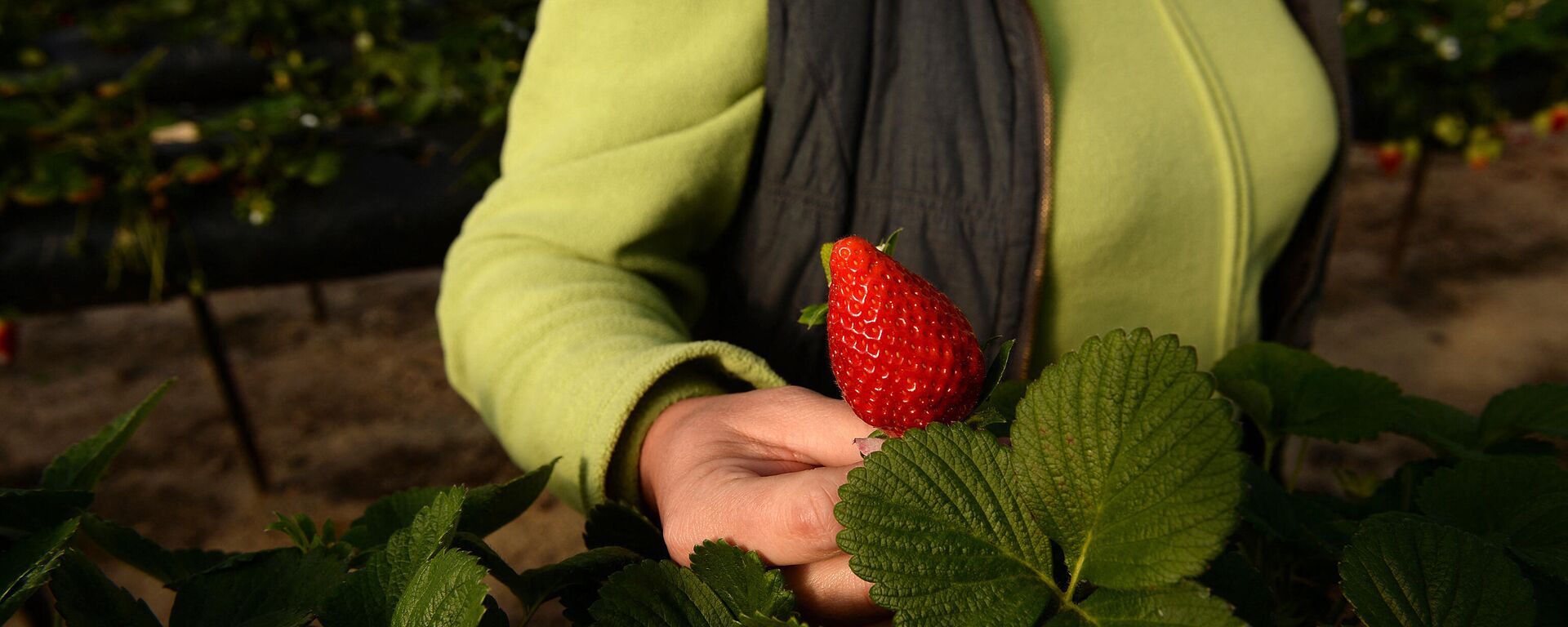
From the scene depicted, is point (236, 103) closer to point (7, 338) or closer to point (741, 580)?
point (7, 338)

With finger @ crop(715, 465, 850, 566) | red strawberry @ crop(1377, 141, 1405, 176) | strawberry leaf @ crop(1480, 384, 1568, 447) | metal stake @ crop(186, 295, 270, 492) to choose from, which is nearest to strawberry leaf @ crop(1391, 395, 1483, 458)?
strawberry leaf @ crop(1480, 384, 1568, 447)

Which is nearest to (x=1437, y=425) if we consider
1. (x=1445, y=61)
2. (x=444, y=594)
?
(x=444, y=594)

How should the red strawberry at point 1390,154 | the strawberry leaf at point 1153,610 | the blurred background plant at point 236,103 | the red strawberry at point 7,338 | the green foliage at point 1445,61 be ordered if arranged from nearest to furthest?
1. the strawberry leaf at point 1153,610
2. the blurred background plant at point 236,103
3. the red strawberry at point 7,338
4. the green foliage at point 1445,61
5. the red strawberry at point 1390,154

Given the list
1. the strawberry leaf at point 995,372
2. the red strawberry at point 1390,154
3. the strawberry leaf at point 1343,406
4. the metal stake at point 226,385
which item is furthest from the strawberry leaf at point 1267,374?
the red strawberry at point 1390,154

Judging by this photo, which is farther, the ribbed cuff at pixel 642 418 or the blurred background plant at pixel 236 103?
the blurred background plant at pixel 236 103

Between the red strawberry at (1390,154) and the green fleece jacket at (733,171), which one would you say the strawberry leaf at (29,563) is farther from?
the red strawberry at (1390,154)

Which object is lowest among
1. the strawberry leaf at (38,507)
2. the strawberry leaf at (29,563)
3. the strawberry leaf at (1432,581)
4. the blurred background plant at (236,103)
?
the blurred background plant at (236,103)

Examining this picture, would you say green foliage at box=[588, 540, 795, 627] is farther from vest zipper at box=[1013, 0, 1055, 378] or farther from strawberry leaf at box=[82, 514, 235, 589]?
vest zipper at box=[1013, 0, 1055, 378]

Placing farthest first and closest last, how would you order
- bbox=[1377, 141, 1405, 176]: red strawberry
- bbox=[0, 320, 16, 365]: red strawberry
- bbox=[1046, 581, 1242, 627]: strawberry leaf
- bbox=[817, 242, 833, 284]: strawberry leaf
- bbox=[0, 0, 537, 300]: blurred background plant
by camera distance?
bbox=[1377, 141, 1405, 176]: red strawberry → bbox=[0, 320, 16, 365]: red strawberry → bbox=[0, 0, 537, 300]: blurred background plant → bbox=[817, 242, 833, 284]: strawberry leaf → bbox=[1046, 581, 1242, 627]: strawberry leaf
